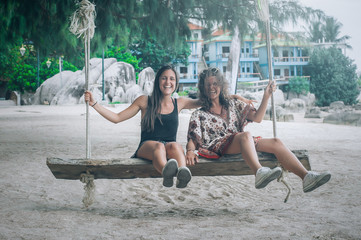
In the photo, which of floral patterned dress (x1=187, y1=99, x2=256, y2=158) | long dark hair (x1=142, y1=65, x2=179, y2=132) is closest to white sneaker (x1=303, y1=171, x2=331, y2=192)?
floral patterned dress (x1=187, y1=99, x2=256, y2=158)

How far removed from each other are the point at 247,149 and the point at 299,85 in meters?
28.1

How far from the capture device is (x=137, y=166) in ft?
8.81

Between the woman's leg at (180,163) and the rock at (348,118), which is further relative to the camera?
the rock at (348,118)

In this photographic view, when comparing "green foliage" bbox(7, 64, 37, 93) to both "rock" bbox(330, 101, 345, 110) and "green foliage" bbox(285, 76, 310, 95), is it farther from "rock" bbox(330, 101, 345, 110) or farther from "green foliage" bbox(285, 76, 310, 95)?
"rock" bbox(330, 101, 345, 110)

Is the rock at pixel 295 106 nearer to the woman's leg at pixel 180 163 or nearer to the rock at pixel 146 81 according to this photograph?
the rock at pixel 146 81

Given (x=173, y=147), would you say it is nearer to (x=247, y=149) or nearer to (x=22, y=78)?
(x=247, y=149)

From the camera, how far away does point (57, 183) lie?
12.8 feet

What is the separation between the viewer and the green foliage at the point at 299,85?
95.6 feet

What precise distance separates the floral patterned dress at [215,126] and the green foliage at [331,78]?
2805 centimetres

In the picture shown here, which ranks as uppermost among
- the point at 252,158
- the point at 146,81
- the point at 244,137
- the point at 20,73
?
the point at 20,73

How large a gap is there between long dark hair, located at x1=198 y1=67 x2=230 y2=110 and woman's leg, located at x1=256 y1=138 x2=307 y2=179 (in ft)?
1.60

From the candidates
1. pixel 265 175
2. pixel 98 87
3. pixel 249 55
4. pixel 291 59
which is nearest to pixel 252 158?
pixel 265 175

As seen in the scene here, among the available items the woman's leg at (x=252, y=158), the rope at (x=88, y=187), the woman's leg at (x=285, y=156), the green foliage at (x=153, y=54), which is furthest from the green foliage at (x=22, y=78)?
the woman's leg at (x=285, y=156)

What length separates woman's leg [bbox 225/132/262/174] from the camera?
2543 millimetres
